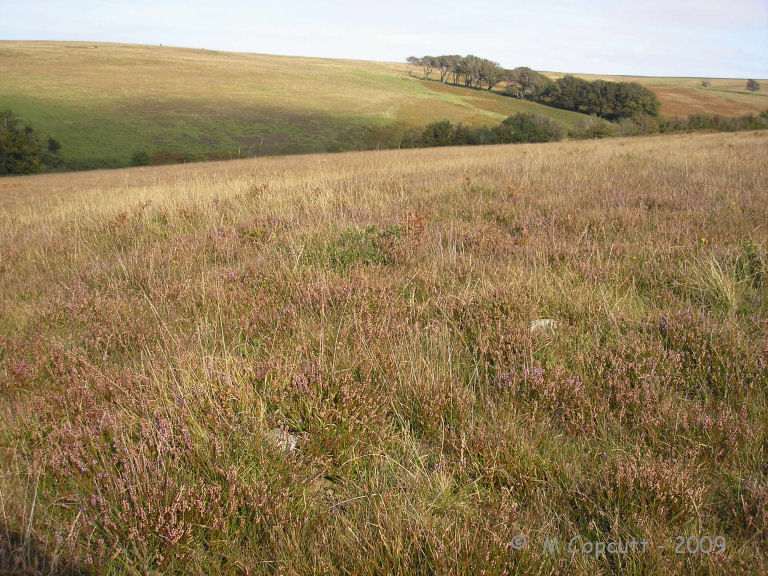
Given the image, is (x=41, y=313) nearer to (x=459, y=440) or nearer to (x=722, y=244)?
(x=459, y=440)

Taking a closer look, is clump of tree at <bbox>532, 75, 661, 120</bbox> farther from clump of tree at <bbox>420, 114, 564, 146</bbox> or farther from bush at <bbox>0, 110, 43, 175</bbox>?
bush at <bbox>0, 110, 43, 175</bbox>

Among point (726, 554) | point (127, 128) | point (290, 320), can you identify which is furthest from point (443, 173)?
point (127, 128)

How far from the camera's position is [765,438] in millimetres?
1902

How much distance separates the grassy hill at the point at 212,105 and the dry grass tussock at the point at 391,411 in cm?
4391

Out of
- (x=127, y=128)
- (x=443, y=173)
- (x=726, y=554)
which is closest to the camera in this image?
(x=726, y=554)

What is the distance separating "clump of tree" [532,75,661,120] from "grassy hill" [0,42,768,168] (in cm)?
622

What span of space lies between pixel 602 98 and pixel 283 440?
98.7 meters

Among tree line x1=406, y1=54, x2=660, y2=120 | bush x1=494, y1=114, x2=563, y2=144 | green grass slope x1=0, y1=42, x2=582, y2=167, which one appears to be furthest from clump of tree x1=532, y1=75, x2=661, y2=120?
bush x1=494, y1=114, x2=563, y2=144

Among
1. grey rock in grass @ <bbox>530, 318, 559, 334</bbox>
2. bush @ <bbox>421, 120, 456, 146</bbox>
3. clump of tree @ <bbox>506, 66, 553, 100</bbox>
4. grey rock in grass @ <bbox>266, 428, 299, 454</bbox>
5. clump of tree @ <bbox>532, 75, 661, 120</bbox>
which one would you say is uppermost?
clump of tree @ <bbox>506, 66, 553, 100</bbox>

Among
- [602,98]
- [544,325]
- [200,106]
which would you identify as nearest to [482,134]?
[200,106]

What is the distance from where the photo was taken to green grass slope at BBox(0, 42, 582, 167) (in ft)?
158

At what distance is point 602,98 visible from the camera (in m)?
83.2

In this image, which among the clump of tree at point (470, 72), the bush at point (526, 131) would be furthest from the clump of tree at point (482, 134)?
the clump of tree at point (470, 72)

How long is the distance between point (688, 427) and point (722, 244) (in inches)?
127
